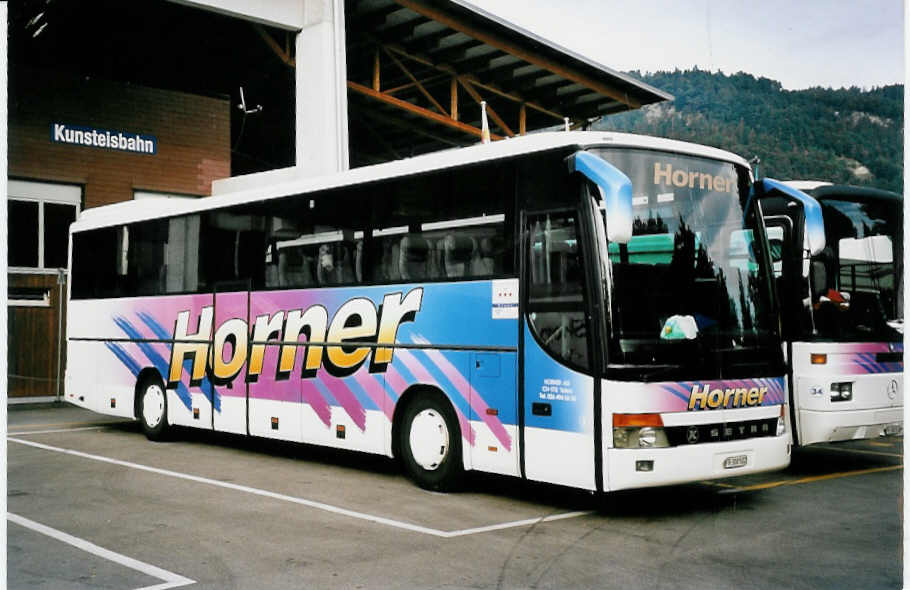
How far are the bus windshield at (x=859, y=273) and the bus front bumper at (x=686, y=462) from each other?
8.16ft

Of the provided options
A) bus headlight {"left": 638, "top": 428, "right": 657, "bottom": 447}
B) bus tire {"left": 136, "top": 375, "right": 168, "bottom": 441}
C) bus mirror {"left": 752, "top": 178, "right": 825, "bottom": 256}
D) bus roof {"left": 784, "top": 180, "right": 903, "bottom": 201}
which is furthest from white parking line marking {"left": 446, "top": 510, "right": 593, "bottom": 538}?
bus tire {"left": 136, "top": 375, "right": 168, "bottom": 441}

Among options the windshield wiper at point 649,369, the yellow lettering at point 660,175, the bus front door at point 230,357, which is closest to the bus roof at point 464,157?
the yellow lettering at point 660,175

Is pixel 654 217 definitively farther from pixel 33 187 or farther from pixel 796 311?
pixel 33 187

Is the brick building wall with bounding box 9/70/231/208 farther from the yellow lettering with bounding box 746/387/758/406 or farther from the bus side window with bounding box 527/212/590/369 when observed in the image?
the yellow lettering with bounding box 746/387/758/406

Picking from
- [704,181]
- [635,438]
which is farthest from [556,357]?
[704,181]

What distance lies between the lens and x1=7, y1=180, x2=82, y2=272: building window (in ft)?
65.7

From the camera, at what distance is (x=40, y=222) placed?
20312 millimetres

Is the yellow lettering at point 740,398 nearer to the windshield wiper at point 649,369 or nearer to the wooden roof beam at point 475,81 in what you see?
the windshield wiper at point 649,369

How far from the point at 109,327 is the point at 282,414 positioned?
4.49 meters

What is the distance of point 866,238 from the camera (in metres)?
11.3

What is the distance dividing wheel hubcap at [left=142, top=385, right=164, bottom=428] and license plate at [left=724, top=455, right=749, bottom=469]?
26.9ft

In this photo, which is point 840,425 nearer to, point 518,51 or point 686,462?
point 686,462

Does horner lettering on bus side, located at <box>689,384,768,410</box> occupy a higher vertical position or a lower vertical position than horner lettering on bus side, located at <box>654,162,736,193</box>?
lower

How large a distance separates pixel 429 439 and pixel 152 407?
5.75m
